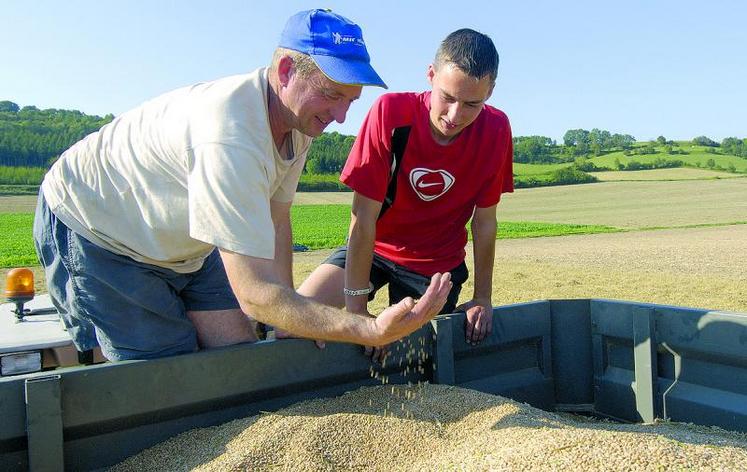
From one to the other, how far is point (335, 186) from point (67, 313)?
54917 mm

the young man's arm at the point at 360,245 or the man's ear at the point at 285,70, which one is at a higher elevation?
the man's ear at the point at 285,70

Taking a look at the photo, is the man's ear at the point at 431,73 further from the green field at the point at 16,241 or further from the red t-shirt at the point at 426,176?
the green field at the point at 16,241

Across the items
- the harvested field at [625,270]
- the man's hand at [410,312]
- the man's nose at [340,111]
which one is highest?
the man's nose at [340,111]

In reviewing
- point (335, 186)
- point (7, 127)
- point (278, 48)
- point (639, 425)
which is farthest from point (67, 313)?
point (7, 127)

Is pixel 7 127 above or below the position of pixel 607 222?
above

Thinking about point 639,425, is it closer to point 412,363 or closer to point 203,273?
point 412,363

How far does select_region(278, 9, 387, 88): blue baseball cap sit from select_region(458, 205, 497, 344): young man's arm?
4.33 feet

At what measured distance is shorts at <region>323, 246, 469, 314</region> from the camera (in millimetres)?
3848

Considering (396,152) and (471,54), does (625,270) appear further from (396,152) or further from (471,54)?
(471,54)

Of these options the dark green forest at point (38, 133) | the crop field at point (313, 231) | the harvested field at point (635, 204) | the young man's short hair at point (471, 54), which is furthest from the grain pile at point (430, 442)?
the dark green forest at point (38, 133)

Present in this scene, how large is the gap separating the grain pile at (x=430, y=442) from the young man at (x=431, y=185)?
64cm

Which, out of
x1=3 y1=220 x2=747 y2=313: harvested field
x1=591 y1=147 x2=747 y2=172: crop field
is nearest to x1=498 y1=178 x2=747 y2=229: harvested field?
x1=3 y1=220 x2=747 y2=313: harvested field

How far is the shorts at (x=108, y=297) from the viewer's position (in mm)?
2766

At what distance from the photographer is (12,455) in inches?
86.7
